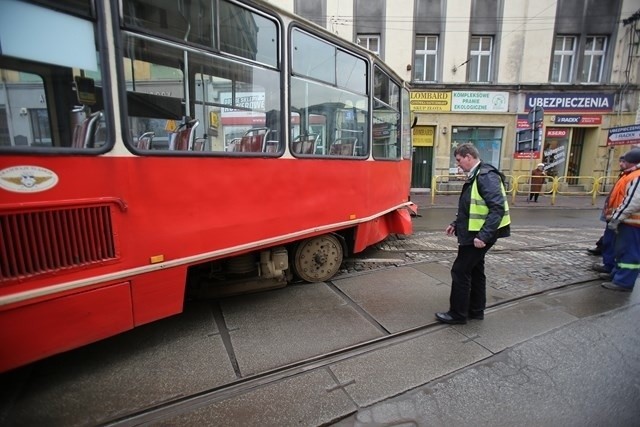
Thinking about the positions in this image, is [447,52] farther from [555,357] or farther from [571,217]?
[555,357]

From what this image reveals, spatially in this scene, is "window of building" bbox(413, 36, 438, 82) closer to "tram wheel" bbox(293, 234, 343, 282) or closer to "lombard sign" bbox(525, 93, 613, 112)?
"lombard sign" bbox(525, 93, 613, 112)

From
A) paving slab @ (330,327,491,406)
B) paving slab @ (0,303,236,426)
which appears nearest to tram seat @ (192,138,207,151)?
paving slab @ (0,303,236,426)

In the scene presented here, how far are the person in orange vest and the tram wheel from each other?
3543mm

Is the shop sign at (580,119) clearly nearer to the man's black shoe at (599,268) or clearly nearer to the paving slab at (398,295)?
the man's black shoe at (599,268)

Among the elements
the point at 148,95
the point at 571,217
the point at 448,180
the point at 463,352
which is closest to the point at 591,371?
the point at 463,352

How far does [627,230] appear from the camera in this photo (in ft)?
13.8

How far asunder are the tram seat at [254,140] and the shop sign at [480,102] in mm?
13786

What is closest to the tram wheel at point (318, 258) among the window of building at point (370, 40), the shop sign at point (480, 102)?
the window of building at point (370, 40)

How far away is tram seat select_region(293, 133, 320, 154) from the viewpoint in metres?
3.50

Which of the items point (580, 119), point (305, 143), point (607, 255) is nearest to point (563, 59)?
point (580, 119)

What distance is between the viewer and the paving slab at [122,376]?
2211mm

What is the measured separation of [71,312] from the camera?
216cm

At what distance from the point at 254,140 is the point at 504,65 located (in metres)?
15.2

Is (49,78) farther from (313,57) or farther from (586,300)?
(586,300)
